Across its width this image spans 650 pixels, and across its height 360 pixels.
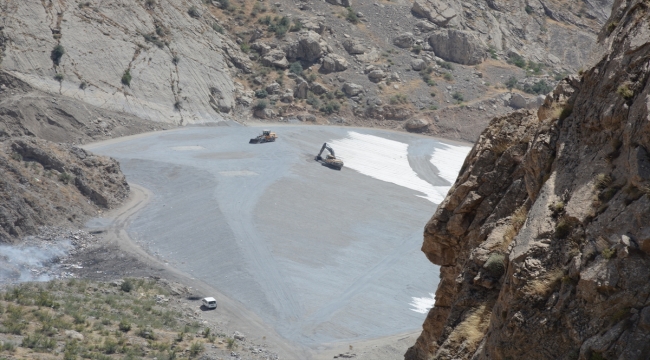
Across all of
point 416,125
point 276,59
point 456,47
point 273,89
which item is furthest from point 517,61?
point 273,89

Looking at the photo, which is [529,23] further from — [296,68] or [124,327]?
[124,327]

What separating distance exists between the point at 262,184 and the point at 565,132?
120 feet

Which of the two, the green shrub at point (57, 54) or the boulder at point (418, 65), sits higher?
the boulder at point (418, 65)

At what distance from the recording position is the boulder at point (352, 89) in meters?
73.2

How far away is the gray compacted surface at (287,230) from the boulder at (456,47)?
30.5 m

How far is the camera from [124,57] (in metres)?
61.3

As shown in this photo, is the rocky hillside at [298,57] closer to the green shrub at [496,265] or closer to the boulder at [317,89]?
the boulder at [317,89]

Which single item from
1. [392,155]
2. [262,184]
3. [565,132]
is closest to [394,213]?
[262,184]

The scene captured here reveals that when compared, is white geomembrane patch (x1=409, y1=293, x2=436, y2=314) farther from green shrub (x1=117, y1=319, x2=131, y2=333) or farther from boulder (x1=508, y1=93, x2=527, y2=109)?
boulder (x1=508, y1=93, x2=527, y2=109)

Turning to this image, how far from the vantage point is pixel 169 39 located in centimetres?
6650

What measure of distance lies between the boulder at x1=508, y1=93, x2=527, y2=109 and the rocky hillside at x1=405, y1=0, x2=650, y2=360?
67859 mm

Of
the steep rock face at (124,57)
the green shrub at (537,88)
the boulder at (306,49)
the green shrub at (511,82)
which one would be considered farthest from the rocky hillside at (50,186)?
the green shrub at (537,88)

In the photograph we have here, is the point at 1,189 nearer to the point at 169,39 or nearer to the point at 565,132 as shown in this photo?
the point at 565,132

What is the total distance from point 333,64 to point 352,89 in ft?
12.6
